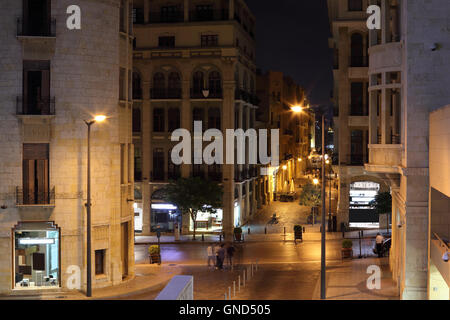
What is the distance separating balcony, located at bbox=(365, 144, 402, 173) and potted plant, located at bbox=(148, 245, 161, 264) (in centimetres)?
1442

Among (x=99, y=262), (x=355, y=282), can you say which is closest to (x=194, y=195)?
(x=99, y=262)

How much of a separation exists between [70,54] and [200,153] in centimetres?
2496

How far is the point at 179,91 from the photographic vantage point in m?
51.0

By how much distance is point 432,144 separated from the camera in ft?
64.0

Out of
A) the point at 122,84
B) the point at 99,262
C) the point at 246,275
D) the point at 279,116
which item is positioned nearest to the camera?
the point at 99,262

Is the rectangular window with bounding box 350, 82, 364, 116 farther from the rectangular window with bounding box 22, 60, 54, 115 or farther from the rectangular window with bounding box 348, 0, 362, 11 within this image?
the rectangular window with bounding box 22, 60, 54, 115

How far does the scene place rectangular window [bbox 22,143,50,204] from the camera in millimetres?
26109

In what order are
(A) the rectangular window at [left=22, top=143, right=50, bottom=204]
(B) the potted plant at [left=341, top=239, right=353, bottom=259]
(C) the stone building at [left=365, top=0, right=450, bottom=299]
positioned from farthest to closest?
(B) the potted plant at [left=341, top=239, right=353, bottom=259], (A) the rectangular window at [left=22, top=143, right=50, bottom=204], (C) the stone building at [left=365, top=0, right=450, bottom=299]

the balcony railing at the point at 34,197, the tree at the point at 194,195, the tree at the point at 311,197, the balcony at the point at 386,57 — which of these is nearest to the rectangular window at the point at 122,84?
the balcony railing at the point at 34,197

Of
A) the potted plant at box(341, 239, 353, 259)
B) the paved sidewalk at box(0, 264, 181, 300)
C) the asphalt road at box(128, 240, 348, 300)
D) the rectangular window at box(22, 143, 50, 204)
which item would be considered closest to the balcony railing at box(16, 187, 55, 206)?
A: the rectangular window at box(22, 143, 50, 204)

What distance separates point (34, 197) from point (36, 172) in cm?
109

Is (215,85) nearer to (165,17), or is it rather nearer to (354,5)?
(165,17)

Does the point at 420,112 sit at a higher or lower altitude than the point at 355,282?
higher

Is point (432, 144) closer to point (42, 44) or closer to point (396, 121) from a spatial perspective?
point (396, 121)
